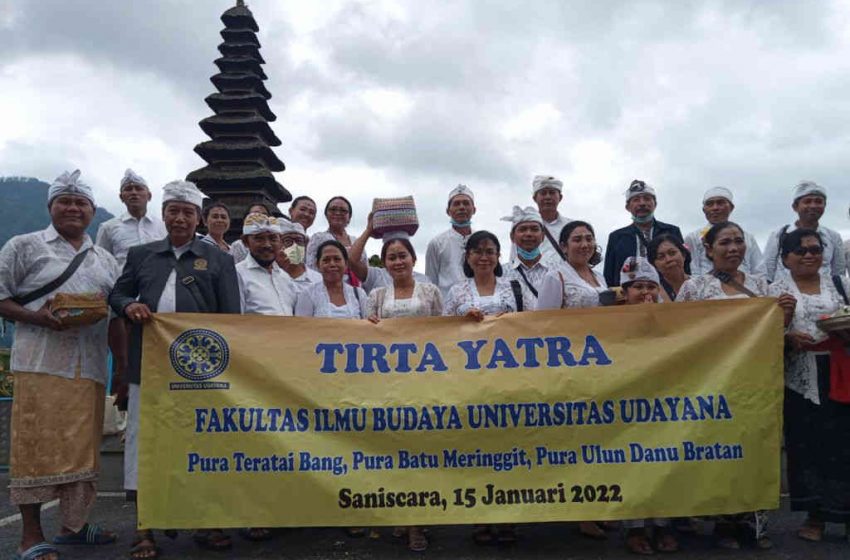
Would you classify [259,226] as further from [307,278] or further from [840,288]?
[840,288]

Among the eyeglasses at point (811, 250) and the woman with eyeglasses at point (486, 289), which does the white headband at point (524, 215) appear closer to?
the woman with eyeglasses at point (486, 289)

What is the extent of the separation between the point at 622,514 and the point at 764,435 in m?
1.04

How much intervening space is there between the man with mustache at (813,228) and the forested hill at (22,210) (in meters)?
135

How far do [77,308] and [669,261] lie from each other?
4012mm

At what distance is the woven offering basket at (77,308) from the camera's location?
441 centimetres

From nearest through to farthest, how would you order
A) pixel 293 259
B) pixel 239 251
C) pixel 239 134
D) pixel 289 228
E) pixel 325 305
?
pixel 325 305, pixel 293 259, pixel 289 228, pixel 239 251, pixel 239 134

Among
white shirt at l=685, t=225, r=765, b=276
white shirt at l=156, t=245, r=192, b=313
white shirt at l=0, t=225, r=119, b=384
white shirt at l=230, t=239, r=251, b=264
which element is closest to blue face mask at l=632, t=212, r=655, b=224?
white shirt at l=685, t=225, r=765, b=276

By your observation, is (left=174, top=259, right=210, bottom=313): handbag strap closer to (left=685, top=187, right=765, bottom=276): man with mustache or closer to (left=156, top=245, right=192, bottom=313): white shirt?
(left=156, top=245, right=192, bottom=313): white shirt

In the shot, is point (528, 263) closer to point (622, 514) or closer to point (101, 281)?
point (622, 514)

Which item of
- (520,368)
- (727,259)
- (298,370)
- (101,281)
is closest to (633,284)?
(727,259)

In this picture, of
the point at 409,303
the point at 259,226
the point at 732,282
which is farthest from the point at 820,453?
the point at 259,226

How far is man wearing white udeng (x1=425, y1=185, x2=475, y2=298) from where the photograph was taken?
6391 millimetres

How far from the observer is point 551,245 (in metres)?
6.31

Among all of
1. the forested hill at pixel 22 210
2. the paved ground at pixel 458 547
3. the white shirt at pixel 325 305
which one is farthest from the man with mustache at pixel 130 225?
the forested hill at pixel 22 210
